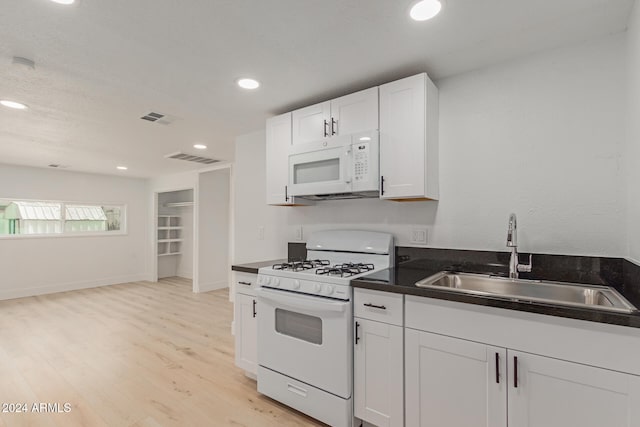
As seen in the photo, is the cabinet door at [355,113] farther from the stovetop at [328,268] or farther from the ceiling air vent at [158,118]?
the ceiling air vent at [158,118]

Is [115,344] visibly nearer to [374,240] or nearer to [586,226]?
[374,240]

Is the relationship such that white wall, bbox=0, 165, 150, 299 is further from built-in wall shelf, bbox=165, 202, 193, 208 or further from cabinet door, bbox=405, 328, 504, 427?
cabinet door, bbox=405, 328, 504, 427

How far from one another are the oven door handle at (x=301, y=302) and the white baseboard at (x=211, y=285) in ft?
12.8

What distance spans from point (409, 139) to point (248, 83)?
124 cm

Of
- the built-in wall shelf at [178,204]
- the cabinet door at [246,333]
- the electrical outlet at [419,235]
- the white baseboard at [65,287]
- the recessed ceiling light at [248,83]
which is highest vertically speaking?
the recessed ceiling light at [248,83]

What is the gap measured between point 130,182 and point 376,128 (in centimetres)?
646

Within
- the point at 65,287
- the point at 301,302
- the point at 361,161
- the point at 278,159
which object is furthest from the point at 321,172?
the point at 65,287

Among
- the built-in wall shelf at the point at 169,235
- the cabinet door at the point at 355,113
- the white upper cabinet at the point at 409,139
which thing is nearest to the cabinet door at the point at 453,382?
the white upper cabinet at the point at 409,139

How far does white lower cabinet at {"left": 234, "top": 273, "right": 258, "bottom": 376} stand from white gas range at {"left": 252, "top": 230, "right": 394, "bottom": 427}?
0.16 meters

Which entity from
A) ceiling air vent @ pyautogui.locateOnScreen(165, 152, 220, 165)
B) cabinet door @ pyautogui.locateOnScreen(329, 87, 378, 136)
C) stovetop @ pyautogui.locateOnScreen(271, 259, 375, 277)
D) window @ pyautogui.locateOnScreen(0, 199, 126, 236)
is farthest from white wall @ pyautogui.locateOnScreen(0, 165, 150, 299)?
cabinet door @ pyautogui.locateOnScreen(329, 87, 378, 136)

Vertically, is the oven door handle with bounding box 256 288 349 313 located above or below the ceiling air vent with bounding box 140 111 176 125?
below

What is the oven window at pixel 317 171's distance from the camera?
2287mm

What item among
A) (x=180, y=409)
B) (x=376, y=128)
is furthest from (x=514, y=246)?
(x=180, y=409)

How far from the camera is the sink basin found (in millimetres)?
1482
